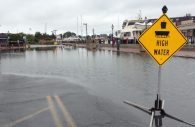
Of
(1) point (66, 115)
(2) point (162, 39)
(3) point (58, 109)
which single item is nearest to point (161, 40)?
(2) point (162, 39)

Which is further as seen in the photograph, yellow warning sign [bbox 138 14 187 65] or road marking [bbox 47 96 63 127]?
road marking [bbox 47 96 63 127]

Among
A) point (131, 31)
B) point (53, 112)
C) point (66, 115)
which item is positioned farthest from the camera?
point (131, 31)

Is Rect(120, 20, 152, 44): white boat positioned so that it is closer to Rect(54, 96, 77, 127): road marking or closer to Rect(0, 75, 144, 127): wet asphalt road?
Rect(0, 75, 144, 127): wet asphalt road

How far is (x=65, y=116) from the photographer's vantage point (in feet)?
36.8

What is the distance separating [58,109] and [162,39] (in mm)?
3841

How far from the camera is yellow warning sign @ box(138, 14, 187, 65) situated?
10125 millimetres

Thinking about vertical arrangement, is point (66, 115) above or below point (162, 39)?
below

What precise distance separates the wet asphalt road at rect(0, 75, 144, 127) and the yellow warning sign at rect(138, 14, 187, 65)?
1710 millimetres

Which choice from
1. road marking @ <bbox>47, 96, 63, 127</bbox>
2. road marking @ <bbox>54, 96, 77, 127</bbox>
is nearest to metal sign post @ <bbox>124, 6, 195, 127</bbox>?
road marking @ <bbox>54, 96, 77, 127</bbox>

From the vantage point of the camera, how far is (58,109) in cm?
1238

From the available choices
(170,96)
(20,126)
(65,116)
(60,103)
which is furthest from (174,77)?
(20,126)

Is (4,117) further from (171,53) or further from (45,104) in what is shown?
(171,53)

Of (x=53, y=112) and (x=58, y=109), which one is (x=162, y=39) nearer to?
(x=53, y=112)

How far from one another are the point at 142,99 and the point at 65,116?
366cm
